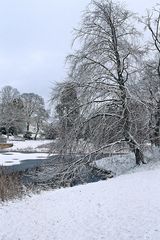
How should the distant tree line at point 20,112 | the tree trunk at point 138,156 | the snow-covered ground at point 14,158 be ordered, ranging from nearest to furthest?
1. the tree trunk at point 138,156
2. the snow-covered ground at point 14,158
3. the distant tree line at point 20,112

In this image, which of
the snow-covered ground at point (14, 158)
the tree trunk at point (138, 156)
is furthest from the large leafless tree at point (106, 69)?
the snow-covered ground at point (14, 158)

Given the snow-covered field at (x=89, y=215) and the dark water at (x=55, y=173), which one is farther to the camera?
the dark water at (x=55, y=173)

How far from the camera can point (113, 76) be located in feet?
66.5

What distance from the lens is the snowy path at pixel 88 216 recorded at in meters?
7.82

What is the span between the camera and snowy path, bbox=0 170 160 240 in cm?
782

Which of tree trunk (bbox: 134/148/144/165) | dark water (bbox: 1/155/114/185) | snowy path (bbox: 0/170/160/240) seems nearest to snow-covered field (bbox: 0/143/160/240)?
snowy path (bbox: 0/170/160/240)

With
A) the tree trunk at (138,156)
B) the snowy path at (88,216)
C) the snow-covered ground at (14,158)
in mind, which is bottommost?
the snowy path at (88,216)

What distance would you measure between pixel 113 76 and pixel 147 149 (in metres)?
4.05

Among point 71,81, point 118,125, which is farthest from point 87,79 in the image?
point 118,125

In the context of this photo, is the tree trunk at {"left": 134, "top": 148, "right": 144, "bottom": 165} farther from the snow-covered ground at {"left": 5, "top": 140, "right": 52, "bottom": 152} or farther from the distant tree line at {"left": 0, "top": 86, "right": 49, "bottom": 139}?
the distant tree line at {"left": 0, "top": 86, "right": 49, "bottom": 139}

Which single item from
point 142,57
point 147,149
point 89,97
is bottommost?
point 147,149

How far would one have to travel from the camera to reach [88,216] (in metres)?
9.13

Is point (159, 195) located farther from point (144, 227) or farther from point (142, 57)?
point (142, 57)

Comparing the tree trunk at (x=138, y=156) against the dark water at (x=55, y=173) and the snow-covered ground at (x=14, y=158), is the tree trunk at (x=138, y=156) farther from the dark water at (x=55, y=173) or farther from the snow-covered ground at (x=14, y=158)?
the snow-covered ground at (x=14, y=158)
